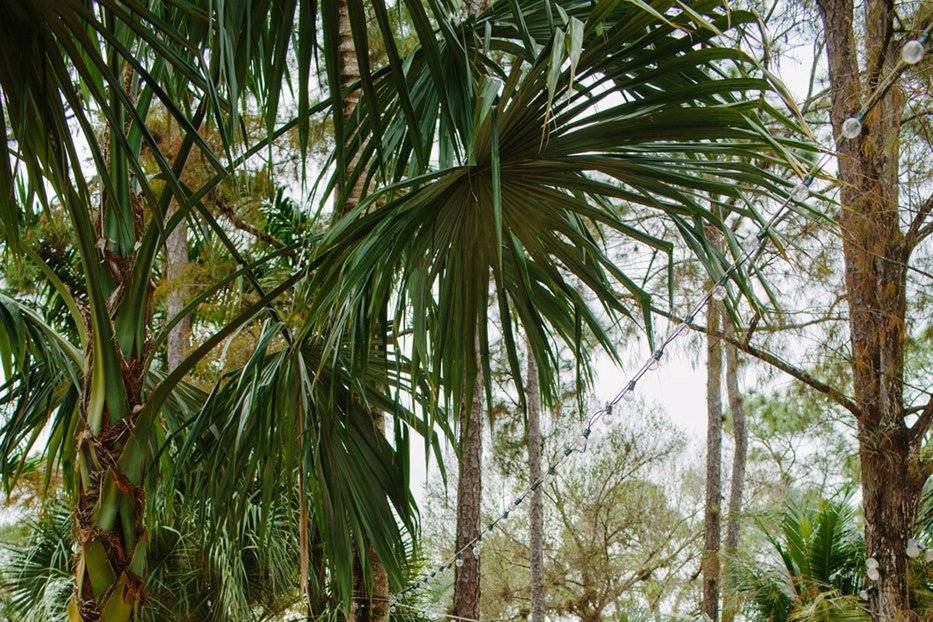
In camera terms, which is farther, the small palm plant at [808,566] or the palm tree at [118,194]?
the small palm plant at [808,566]

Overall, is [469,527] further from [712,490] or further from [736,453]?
[736,453]

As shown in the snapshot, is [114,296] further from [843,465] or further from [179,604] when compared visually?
[843,465]

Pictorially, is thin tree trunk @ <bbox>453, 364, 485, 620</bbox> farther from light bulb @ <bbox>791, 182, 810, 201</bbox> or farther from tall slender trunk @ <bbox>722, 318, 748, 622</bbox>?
light bulb @ <bbox>791, 182, 810, 201</bbox>

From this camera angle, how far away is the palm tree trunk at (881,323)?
3441 mm

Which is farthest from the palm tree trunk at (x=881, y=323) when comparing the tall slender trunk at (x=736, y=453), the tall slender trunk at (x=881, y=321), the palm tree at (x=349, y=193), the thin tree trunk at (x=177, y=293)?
the thin tree trunk at (x=177, y=293)

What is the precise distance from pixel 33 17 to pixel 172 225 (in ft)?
2.74

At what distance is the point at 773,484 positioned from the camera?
10328 millimetres

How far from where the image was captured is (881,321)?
3609 millimetres

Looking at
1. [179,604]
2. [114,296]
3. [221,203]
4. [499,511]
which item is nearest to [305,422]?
[114,296]

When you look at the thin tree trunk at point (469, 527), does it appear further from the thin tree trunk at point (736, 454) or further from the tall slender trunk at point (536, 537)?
the thin tree trunk at point (736, 454)

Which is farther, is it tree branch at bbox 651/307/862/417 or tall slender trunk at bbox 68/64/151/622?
tree branch at bbox 651/307/862/417

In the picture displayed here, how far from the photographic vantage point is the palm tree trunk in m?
3.44

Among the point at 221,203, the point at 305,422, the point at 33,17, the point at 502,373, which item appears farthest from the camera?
the point at 502,373

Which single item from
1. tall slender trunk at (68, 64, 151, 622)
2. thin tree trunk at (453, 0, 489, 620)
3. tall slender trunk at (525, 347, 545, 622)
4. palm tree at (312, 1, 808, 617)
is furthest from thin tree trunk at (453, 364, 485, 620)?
tall slender trunk at (68, 64, 151, 622)
